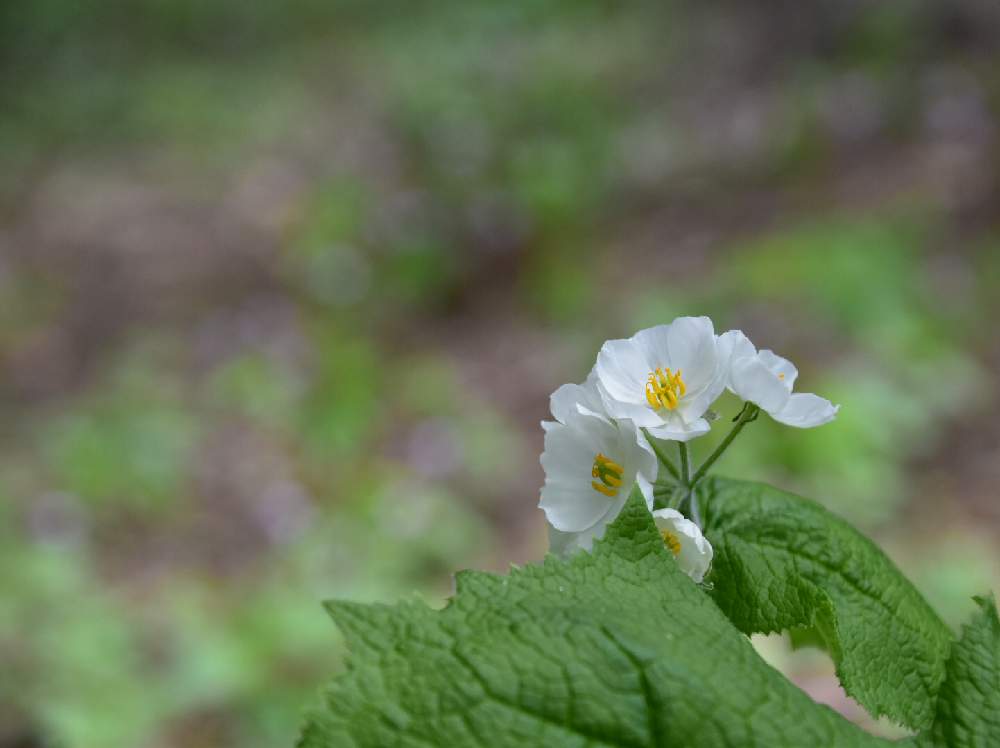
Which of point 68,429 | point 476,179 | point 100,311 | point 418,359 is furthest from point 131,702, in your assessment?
point 476,179

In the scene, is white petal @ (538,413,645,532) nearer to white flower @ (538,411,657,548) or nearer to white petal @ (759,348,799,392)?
white flower @ (538,411,657,548)

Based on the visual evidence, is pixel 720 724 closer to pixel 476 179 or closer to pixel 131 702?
pixel 131 702

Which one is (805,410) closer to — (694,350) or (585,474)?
(694,350)

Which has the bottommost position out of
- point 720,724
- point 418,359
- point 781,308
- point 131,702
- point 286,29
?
point 720,724

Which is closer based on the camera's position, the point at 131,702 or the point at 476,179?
the point at 131,702

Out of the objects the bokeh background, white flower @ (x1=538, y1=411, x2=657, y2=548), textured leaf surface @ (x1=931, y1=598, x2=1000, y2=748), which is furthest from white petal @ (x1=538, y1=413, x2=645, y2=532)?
the bokeh background

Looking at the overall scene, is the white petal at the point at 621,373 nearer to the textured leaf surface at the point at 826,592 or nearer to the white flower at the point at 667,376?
the white flower at the point at 667,376

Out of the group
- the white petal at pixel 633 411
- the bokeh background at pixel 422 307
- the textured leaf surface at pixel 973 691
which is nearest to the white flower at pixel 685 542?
the white petal at pixel 633 411
